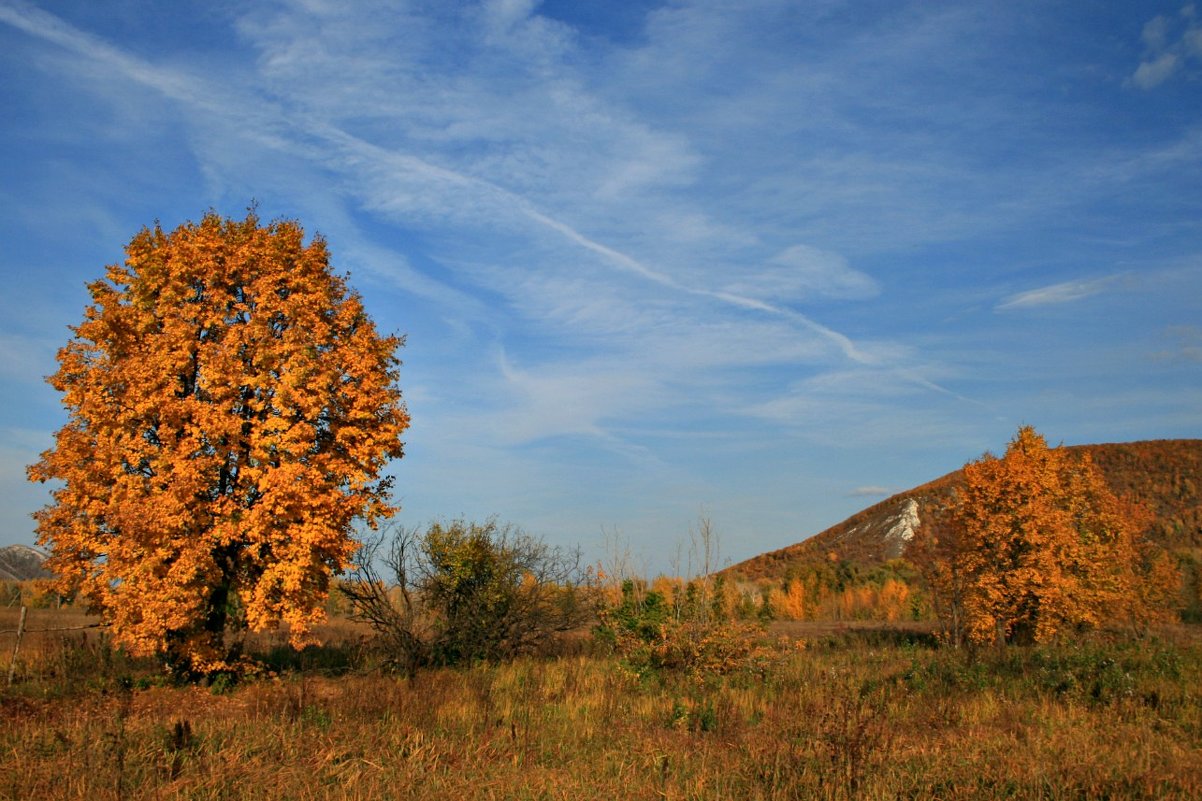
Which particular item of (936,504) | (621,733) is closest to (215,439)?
(621,733)

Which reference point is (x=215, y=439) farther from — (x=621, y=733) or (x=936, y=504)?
(x=936, y=504)

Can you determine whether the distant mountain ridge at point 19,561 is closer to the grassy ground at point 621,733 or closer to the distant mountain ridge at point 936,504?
the distant mountain ridge at point 936,504

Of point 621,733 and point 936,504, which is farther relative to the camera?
point 936,504

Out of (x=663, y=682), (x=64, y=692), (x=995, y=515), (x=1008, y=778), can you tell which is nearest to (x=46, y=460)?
(x=64, y=692)

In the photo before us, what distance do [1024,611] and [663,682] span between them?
15244 mm

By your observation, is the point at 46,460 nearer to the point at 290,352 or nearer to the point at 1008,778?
the point at 290,352

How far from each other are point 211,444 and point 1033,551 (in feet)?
77.7

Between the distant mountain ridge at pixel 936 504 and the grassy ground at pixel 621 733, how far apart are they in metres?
57.4

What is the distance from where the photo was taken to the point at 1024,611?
2503 cm

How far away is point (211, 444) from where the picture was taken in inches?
592

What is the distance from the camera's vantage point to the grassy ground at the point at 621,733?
758 centimetres

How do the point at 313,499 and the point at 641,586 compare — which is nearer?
the point at 313,499

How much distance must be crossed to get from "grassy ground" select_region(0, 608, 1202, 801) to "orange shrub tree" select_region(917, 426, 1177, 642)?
798 cm

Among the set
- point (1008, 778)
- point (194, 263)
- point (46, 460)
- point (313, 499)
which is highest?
point (194, 263)
